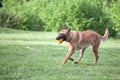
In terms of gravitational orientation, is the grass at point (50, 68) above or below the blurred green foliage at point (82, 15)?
above

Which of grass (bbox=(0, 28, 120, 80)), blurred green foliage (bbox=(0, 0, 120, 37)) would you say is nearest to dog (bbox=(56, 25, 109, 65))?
grass (bbox=(0, 28, 120, 80))

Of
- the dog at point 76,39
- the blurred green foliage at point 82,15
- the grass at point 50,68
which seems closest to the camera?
the grass at point 50,68

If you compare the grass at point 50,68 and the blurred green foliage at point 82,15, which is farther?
the blurred green foliage at point 82,15

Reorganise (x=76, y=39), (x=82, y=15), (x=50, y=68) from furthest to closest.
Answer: (x=82, y=15), (x=76, y=39), (x=50, y=68)

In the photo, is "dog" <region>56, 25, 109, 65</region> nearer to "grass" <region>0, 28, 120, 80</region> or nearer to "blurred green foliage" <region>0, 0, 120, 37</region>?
"grass" <region>0, 28, 120, 80</region>

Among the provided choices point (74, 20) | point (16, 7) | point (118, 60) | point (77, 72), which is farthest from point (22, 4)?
point (77, 72)

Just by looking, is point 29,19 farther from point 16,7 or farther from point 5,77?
point 5,77

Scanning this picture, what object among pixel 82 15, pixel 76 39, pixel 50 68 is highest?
pixel 76 39

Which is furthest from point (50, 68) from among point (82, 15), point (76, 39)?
point (82, 15)

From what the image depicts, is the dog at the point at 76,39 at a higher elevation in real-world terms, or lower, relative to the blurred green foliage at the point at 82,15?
higher

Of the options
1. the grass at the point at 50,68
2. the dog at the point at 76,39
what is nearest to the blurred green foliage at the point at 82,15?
the grass at the point at 50,68

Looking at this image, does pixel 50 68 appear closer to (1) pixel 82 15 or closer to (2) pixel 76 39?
(2) pixel 76 39

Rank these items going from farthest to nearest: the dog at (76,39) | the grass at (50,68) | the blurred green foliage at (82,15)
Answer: the blurred green foliage at (82,15), the dog at (76,39), the grass at (50,68)

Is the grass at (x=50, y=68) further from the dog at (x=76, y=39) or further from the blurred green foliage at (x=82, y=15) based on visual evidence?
the blurred green foliage at (x=82, y=15)
